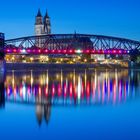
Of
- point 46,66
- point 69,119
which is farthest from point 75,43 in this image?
point 69,119

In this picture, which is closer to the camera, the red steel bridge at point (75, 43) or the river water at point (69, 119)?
the river water at point (69, 119)

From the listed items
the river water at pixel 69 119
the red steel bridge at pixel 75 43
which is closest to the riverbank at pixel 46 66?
the red steel bridge at pixel 75 43

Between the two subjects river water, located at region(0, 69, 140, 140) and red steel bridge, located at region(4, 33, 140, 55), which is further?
red steel bridge, located at region(4, 33, 140, 55)

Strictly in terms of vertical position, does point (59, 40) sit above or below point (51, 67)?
above

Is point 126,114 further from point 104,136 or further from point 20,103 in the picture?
point 20,103

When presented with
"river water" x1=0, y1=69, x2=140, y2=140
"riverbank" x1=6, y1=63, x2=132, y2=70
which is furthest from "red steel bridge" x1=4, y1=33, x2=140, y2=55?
"river water" x1=0, y1=69, x2=140, y2=140

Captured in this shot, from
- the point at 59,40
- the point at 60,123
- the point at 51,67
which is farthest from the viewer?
the point at 59,40

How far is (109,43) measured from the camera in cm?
17212

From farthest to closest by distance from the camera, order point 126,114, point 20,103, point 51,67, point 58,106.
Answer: point 51,67
point 20,103
point 58,106
point 126,114

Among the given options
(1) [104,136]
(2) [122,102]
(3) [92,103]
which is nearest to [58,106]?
(3) [92,103]

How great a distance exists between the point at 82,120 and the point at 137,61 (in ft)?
522

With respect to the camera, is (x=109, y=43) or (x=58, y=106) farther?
(x=109, y=43)

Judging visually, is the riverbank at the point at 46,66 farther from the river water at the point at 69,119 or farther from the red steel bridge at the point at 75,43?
the river water at the point at 69,119

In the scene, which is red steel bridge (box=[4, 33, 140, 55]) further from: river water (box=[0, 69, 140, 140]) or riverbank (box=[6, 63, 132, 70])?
river water (box=[0, 69, 140, 140])
